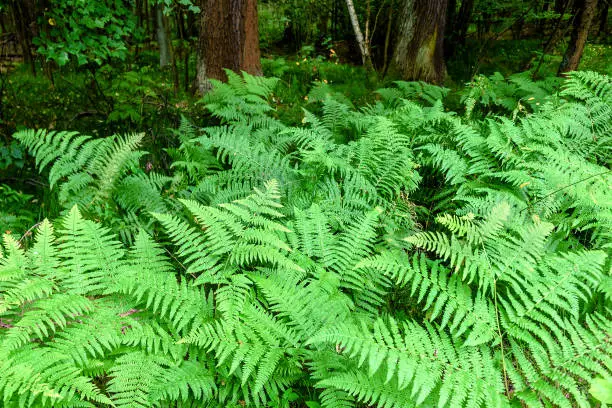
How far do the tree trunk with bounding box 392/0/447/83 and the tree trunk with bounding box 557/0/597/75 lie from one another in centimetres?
184

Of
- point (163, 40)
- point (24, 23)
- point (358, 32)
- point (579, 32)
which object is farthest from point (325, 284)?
point (358, 32)

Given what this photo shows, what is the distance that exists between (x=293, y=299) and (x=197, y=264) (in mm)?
654

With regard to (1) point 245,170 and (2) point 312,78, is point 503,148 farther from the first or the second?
(2) point 312,78

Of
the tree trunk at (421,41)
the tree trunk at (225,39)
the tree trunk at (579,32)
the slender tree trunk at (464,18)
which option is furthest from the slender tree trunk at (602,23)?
the tree trunk at (225,39)

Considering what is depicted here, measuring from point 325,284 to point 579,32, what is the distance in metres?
5.40

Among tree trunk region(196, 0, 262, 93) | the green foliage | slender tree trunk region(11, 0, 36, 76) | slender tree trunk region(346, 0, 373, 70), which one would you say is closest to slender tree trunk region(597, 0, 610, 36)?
slender tree trunk region(346, 0, 373, 70)

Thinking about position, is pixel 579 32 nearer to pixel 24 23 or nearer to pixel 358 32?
pixel 358 32

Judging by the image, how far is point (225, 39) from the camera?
5273 millimetres

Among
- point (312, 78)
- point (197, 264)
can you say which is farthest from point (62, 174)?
point (312, 78)

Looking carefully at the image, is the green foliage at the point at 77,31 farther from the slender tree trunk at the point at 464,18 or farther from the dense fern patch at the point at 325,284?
the slender tree trunk at the point at 464,18

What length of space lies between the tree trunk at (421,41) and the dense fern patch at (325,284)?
10.1ft

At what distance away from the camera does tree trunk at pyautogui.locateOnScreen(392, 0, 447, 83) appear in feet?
20.8

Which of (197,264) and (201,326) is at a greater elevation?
(197,264)

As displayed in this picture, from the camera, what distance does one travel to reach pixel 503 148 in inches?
130
